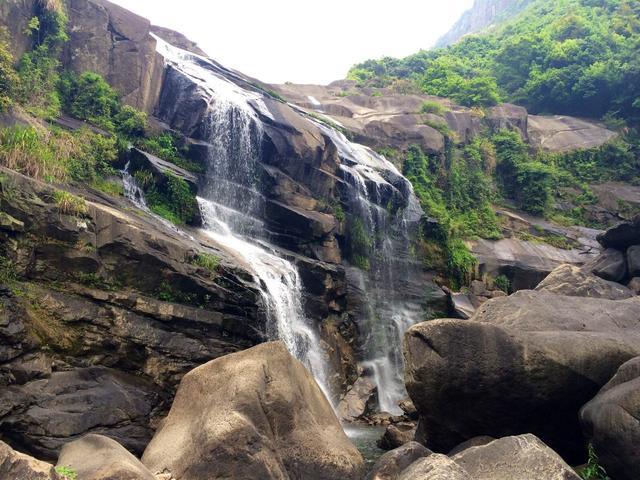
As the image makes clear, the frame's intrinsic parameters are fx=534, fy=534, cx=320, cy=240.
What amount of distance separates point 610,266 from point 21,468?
75.0ft

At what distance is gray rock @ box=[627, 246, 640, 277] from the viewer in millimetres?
21766

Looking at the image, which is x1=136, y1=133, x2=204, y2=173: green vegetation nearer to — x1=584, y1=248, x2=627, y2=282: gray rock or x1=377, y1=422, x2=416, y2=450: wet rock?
x1=377, y1=422, x2=416, y2=450: wet rock

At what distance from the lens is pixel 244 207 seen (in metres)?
23.8

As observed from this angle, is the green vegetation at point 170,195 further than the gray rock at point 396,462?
Yes

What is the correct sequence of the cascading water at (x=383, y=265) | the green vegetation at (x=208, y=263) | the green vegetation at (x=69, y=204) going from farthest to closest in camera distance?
the cascading water at (x=383, y=265)
the green vegetation at (x=208, y=263)
the green vegetation at (x=69, y=204)

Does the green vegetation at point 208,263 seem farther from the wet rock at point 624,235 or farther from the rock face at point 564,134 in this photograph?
the rock face at point 564,134

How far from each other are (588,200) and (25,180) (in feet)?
123

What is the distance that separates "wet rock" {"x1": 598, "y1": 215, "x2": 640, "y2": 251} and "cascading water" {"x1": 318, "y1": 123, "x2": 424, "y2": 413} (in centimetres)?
884

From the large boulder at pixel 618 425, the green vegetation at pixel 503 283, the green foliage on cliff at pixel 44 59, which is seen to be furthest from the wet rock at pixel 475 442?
the green vegetation at pixel 503 283

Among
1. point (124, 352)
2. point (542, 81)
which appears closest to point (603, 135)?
point (542, 81)

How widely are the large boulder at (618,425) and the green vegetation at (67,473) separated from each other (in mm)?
7666

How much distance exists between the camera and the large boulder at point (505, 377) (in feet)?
31.8

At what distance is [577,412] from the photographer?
9938mm

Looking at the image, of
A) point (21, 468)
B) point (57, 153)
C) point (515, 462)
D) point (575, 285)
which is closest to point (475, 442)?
point (515, 462)
